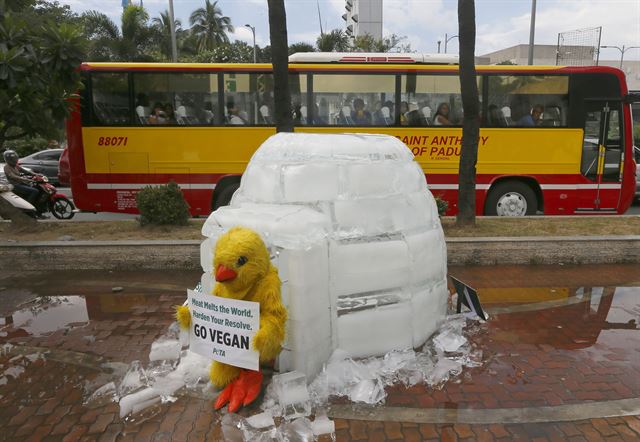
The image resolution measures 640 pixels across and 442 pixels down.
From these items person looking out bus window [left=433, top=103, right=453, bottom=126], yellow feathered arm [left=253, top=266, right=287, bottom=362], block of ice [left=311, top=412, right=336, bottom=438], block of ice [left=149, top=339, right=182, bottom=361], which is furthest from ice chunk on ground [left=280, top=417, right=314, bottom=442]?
person looking out bus window [left=433, top=103, right=453, bottom=126]

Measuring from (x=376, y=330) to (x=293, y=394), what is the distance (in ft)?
2.89

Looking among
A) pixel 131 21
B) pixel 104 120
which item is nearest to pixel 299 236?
pixel 104 120

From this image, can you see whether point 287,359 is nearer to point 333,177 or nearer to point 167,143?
point 333,177

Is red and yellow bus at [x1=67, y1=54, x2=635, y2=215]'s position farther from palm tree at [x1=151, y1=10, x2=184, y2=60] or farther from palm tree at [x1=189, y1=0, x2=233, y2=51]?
palm tree at [x1=189, y1=0, x2=233, y2=51]

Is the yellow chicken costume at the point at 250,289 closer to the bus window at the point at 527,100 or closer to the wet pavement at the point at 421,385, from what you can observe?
the wet pavement at the point at 421,385

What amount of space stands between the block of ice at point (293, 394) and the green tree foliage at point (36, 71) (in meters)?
5.87

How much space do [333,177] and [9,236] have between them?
6671mm

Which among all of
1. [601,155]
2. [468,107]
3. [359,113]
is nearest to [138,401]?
[468,107]

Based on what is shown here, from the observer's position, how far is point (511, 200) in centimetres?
1012

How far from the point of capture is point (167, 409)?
342 centimetres

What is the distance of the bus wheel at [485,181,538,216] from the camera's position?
10062 mm

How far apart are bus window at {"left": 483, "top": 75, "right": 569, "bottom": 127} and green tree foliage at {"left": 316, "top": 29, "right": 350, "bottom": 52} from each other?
28.7m

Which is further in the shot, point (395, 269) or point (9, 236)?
point (9, 236)

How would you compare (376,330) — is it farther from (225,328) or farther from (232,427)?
(232,427)
